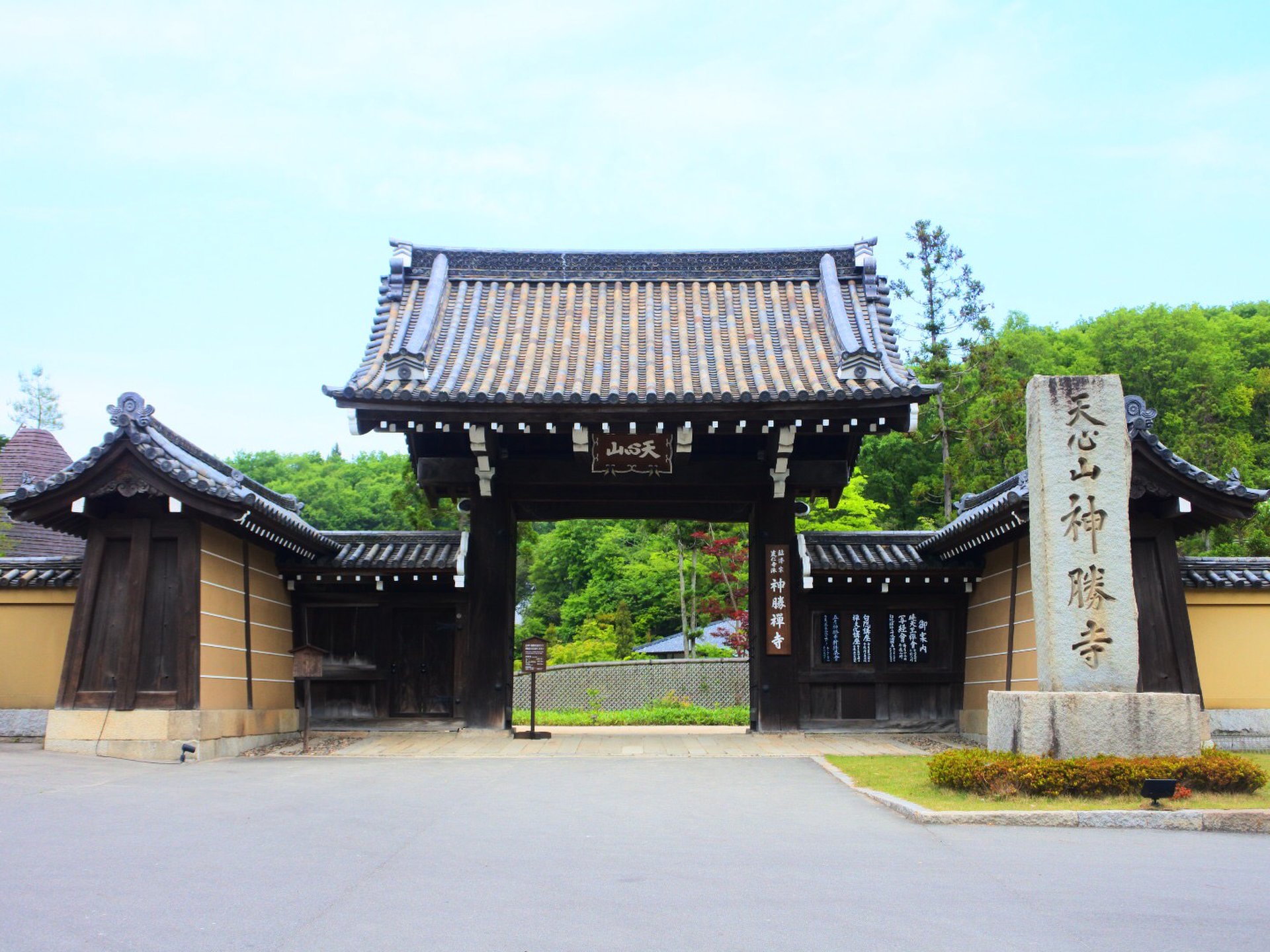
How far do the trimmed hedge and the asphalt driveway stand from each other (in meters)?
0.72

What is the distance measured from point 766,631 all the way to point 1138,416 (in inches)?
245

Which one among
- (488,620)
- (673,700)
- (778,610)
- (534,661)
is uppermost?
(778,610)

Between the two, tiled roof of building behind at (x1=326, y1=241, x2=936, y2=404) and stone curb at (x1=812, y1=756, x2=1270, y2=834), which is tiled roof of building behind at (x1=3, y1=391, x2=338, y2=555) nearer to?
tiled roof of building behind at (x1=326, y1=241, x2=936, y2=404)

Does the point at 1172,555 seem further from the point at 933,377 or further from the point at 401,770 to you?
the point at 933,377

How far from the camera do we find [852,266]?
676 inches

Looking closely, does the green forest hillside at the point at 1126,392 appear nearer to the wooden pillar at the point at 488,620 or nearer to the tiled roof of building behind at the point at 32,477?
the wooden pillar at the point at 488,620

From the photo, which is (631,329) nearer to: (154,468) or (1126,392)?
(154,468)

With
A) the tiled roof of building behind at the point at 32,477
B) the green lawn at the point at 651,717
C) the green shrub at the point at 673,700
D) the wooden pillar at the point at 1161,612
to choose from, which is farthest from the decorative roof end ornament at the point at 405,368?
the green shrub at the point at 673,700

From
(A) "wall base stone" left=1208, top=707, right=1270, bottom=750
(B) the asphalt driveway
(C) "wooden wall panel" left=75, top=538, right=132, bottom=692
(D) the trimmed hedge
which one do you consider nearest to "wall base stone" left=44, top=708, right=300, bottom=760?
(C) "wooden wall panel" left=75, top=538, right=132, bottom=692

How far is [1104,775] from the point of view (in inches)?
326

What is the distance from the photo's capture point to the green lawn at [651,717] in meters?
22.9

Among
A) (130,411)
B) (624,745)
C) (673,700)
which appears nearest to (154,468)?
(130,411)

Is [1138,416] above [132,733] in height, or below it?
above

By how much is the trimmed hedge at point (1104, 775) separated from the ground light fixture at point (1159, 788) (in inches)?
15.6
